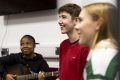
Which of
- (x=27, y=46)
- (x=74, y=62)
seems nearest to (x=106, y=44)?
(x=74, y=62)

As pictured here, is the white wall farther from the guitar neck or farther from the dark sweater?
the guitar neck

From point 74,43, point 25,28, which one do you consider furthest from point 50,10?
point 74,43

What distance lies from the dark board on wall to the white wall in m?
0.09

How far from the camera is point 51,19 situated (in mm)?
3557

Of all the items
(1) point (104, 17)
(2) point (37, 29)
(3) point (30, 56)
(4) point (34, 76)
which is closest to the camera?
(1) point (104, 17)

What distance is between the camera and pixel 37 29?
3.75 metres

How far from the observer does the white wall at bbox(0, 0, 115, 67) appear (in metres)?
3.53

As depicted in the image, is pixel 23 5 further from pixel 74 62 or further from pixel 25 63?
pixel 74 62

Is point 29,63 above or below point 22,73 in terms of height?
above

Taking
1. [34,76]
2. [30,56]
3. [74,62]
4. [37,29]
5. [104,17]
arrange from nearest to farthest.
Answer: [104,17] < [74,62] < [34,76] < [30,56] < [37,29]

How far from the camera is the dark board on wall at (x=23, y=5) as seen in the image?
11.5ft

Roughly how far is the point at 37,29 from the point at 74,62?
5.90ft

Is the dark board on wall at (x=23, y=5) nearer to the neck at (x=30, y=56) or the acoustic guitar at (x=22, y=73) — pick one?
the neck at (x=30, y=56)

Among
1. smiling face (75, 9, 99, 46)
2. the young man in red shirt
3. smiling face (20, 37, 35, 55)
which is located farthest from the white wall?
smiling face (75, 9, 99, 46)
